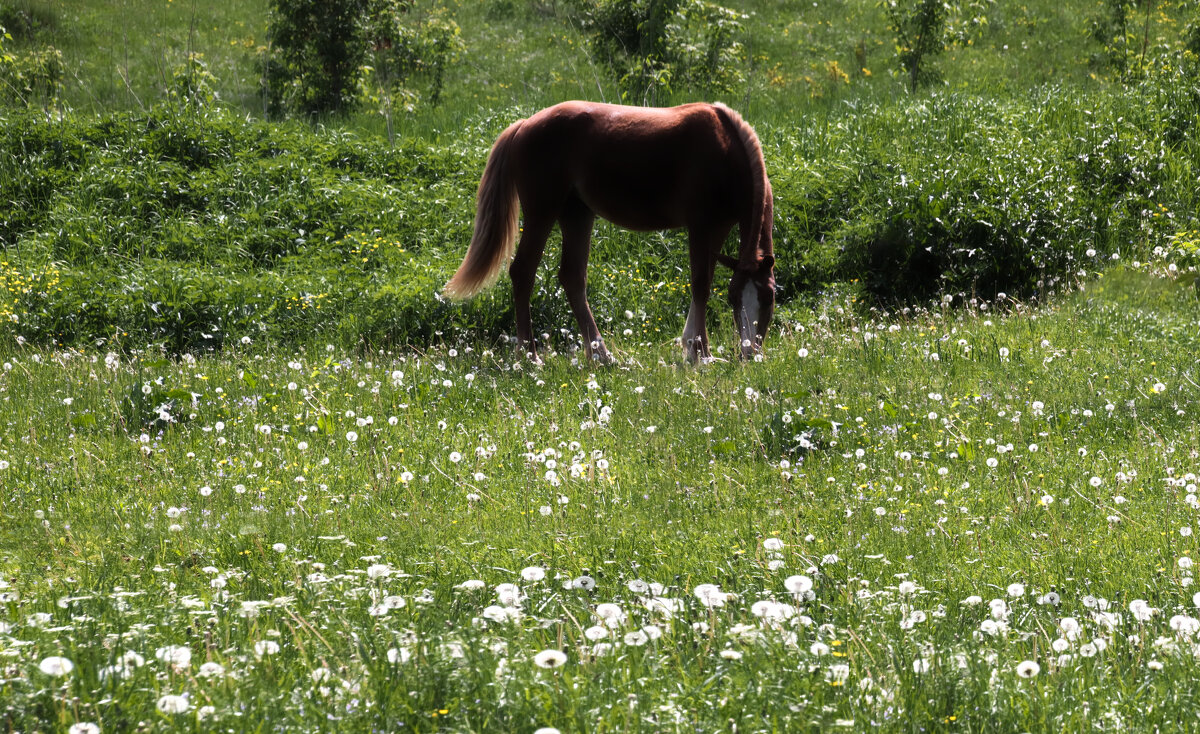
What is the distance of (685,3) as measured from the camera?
18219 mm

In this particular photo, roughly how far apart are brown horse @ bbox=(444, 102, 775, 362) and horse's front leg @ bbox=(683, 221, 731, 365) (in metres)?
0.01

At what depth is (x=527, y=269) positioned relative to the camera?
369 inches

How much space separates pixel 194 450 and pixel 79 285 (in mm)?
5725

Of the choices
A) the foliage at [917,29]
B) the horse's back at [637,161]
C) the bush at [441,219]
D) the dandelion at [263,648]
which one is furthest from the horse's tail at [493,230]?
the foliage at [917,29]

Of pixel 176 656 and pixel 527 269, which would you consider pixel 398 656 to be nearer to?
pixel 176 656

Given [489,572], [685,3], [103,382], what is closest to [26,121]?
[103,382]

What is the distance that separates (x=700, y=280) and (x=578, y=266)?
1.16 m

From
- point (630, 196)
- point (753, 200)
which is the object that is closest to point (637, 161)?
point (630, 196)

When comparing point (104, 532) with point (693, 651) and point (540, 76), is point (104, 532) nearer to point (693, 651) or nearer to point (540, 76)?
point (693, 651)

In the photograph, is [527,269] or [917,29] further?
[917,29]

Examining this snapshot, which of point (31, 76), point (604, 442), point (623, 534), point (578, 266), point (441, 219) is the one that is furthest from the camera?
point (31, 76)

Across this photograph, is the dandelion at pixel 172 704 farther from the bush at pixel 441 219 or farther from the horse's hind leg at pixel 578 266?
the bush at pixel 441 219

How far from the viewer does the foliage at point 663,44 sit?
59.4ft

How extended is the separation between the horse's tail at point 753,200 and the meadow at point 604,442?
85 cm
